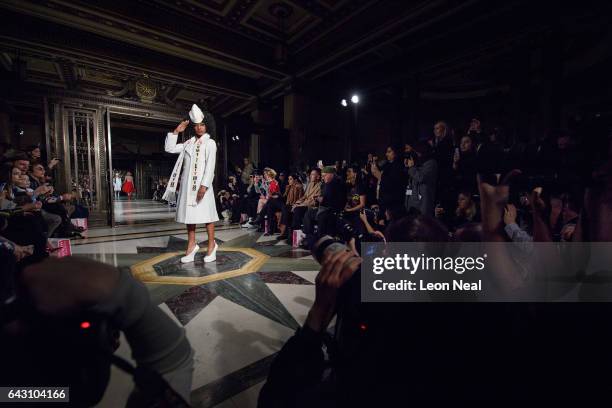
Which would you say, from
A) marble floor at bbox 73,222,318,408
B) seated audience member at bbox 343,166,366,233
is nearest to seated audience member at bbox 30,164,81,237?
marble floor at bbox 73,222,318,408

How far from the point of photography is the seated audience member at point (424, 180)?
11.6 ft

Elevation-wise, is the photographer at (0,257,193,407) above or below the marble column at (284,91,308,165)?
below

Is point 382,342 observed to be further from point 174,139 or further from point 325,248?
point 174,139

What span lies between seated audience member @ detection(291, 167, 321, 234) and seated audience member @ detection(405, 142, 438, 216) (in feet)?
4.90

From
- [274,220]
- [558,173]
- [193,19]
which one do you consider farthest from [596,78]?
[193,19]

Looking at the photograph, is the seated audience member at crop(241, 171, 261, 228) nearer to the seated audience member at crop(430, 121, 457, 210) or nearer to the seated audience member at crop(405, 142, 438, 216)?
the seated audience member at crop(405, 142, 438, 216)

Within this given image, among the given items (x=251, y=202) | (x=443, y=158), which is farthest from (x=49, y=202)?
(x=443, y=158)

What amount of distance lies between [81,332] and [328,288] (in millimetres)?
425

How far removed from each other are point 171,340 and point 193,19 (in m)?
6.38

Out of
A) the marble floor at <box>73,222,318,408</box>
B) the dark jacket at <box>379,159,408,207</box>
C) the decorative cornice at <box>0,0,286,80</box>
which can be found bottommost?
the marble floor at <box>73,222,318,408</box>

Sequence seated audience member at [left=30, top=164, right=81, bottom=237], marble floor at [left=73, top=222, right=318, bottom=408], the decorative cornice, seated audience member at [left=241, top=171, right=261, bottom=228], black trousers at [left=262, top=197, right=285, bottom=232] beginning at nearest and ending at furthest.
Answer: marble floor at [left=73, top=222, right=318, bottom=408], seated audience member at [left=30, top=164, right=81, bottom=237], the decorative cornice, black trousers at [left=262, top=197, right=285, bottom=232], seated audience member at [left=241, top=171, right=261, bottom=228]

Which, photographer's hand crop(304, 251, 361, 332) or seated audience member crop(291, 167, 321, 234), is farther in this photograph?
seated audience member crop(291, 167, 321, 234)

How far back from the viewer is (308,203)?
4.29 m

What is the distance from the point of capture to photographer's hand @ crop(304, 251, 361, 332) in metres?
0.55
